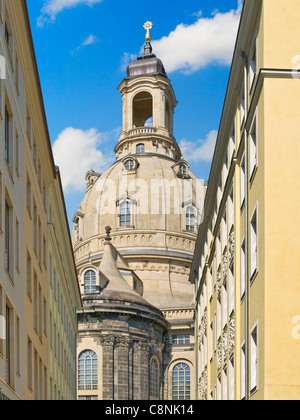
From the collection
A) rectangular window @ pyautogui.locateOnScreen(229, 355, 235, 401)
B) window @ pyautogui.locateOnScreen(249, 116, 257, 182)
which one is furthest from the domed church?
window @ pyautogui.locateOnScreen(249, 116, 257, 182)

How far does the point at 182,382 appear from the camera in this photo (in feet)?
282

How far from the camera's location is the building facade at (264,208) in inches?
840

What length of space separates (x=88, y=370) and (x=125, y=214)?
21.2 metres

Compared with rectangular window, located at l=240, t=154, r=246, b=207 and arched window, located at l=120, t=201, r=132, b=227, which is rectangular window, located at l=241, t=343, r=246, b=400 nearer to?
rectangular window, located at l=240, t=154, r=246, b=207

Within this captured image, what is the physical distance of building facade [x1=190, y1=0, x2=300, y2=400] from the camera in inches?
840

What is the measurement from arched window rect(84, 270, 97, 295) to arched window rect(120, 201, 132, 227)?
1157cm

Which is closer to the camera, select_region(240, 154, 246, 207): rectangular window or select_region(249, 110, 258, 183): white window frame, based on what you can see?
select_region(249, 110, 258, 183): white window frame

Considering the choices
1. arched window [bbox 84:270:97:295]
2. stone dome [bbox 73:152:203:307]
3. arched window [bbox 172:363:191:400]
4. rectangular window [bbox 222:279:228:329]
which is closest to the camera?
rectangular window [bbox 222:279:228:329]

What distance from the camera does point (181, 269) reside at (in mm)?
93312

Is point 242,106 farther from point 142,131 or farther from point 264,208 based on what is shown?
point 142,131

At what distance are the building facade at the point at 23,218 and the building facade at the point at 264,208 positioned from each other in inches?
255
